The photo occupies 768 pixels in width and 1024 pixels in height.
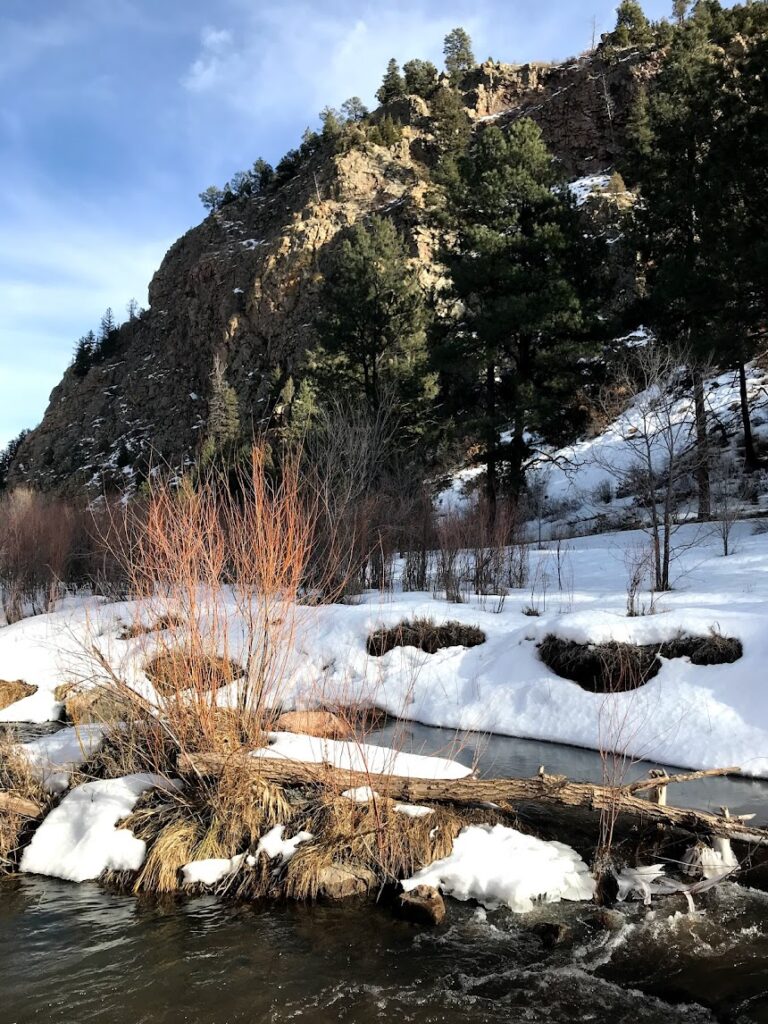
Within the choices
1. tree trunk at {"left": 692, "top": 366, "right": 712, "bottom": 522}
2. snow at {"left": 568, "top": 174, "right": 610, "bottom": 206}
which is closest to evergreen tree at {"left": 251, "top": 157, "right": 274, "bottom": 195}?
snow at {"left": 568, "top": 174, "right": 610, "bottom": 206}

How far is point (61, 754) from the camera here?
6.82m

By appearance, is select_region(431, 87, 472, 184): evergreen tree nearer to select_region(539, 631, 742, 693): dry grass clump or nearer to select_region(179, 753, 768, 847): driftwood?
select_region(539, 631, 742, 693): dry grass clump

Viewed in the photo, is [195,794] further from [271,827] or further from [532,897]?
[532,897]

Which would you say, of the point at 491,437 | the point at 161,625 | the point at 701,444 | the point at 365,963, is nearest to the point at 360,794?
the point at 365,963

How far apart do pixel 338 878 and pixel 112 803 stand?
6.48 ft

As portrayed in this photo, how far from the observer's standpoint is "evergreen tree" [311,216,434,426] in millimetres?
25641

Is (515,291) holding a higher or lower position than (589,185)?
lower

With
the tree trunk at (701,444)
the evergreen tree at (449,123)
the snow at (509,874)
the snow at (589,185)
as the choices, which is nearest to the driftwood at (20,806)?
the snow at (509,874)

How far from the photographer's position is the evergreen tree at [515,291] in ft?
65.6

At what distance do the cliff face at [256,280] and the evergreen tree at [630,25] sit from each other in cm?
261

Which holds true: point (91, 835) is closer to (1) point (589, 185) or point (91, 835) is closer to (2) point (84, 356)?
(1) point (589, 185)

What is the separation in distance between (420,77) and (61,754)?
260ft

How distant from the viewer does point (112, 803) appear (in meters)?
5.62

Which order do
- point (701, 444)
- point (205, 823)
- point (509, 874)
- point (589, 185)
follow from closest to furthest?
point (509, 874) < point (205, 823) < point (701, 444) < point (589, 185)
